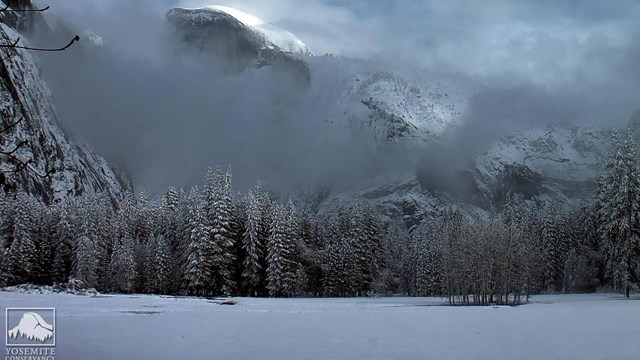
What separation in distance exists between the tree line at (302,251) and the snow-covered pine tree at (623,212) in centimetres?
10

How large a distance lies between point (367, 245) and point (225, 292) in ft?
83.5

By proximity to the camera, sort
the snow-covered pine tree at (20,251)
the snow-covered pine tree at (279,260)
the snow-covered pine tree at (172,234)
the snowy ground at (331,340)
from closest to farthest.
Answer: the snowy ground at (331,340) → the snow-covered pine tree at (20,251) → the snow-covered pine tree at (279,260) → the snow-covered pine tree at (172,234)

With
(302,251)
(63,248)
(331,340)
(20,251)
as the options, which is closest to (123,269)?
(63,248)

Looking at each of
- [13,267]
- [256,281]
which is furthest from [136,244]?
[256,281]

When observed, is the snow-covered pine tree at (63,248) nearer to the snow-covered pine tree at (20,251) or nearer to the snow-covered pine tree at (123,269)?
A: the snow-covered pine tree at (20,251)

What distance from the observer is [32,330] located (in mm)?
14273

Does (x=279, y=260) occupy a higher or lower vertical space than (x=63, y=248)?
lower

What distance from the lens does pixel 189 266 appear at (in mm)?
59438

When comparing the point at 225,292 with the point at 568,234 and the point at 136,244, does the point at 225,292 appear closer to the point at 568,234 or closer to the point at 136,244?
the point at 136,244

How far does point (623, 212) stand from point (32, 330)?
51834mm

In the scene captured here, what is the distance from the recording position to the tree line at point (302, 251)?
53719 millimetres

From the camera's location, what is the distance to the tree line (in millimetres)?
53719

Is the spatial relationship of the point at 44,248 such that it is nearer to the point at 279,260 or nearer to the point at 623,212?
the point at 279,260

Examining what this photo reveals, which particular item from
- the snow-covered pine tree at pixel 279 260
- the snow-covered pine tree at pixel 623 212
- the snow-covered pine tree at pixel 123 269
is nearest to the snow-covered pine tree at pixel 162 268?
the snow-covered pine tree at pixel 123 269
